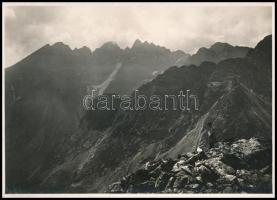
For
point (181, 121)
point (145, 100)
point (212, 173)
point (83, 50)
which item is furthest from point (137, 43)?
point (212, 173)

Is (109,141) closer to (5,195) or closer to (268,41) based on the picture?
(5,195)

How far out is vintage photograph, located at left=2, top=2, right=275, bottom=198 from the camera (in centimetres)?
2247

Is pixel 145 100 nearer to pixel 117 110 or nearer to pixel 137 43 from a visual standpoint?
pixel 117 110

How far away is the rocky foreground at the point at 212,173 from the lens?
22406 mm

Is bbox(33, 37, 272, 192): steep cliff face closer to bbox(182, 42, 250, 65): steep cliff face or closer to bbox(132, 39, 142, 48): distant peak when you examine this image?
bbox(182, 42, 250, 65): steep cliff face

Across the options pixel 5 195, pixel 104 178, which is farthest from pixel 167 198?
pixel 5 195

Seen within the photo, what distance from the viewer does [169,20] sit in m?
23.1

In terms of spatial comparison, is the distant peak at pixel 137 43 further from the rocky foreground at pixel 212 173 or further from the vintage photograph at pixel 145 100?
the rocky foreground at pixel 212 173

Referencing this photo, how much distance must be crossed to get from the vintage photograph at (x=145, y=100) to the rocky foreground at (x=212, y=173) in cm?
6

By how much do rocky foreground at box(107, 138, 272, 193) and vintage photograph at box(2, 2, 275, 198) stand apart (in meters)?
0.06

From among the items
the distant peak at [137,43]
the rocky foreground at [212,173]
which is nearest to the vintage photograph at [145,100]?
the rocky foreground at [212,173]

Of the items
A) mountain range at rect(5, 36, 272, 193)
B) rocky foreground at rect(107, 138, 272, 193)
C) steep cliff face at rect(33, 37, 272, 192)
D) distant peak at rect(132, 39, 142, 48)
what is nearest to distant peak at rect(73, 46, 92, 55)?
mountain range at rect(5, 36, 272, 193)

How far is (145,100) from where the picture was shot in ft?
77.3

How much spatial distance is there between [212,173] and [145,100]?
584cm
